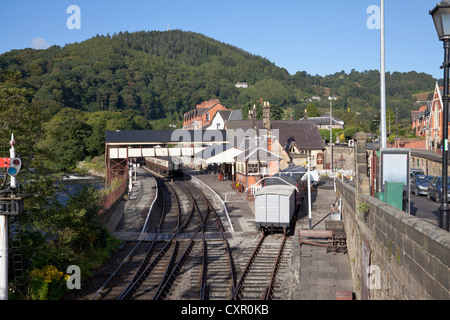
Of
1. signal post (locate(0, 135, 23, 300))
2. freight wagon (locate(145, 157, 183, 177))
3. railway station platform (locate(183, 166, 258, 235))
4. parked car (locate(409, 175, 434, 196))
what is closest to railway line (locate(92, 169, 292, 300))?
railway station platform (locate(183, 166, 258, 235))

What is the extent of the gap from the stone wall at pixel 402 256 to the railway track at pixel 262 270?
4.57m

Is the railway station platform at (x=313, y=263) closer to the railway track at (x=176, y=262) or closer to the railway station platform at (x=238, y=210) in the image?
the railway station platform at (x=238, y=210)

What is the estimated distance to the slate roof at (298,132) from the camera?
2281 inches

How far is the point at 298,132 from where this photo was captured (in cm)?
5956

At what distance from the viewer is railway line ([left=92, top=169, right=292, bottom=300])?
1469 centimetres

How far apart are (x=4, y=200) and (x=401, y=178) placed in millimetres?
10757

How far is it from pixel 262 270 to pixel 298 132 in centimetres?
4409

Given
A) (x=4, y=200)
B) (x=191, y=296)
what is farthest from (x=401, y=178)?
(x=4, y=200)

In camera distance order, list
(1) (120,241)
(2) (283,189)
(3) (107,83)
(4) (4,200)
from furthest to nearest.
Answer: (3) (107,83) → (2) (283,189) → (1) (120,241) → (4) (4,200)

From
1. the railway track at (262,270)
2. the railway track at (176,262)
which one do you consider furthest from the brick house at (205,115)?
the railway track at (262,270)

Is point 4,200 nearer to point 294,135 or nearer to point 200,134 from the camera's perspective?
point 200,134

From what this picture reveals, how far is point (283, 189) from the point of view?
23.8 m

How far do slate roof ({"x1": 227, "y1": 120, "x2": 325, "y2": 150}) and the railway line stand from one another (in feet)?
104

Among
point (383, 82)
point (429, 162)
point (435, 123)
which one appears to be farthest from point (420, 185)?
point (435, 123)
